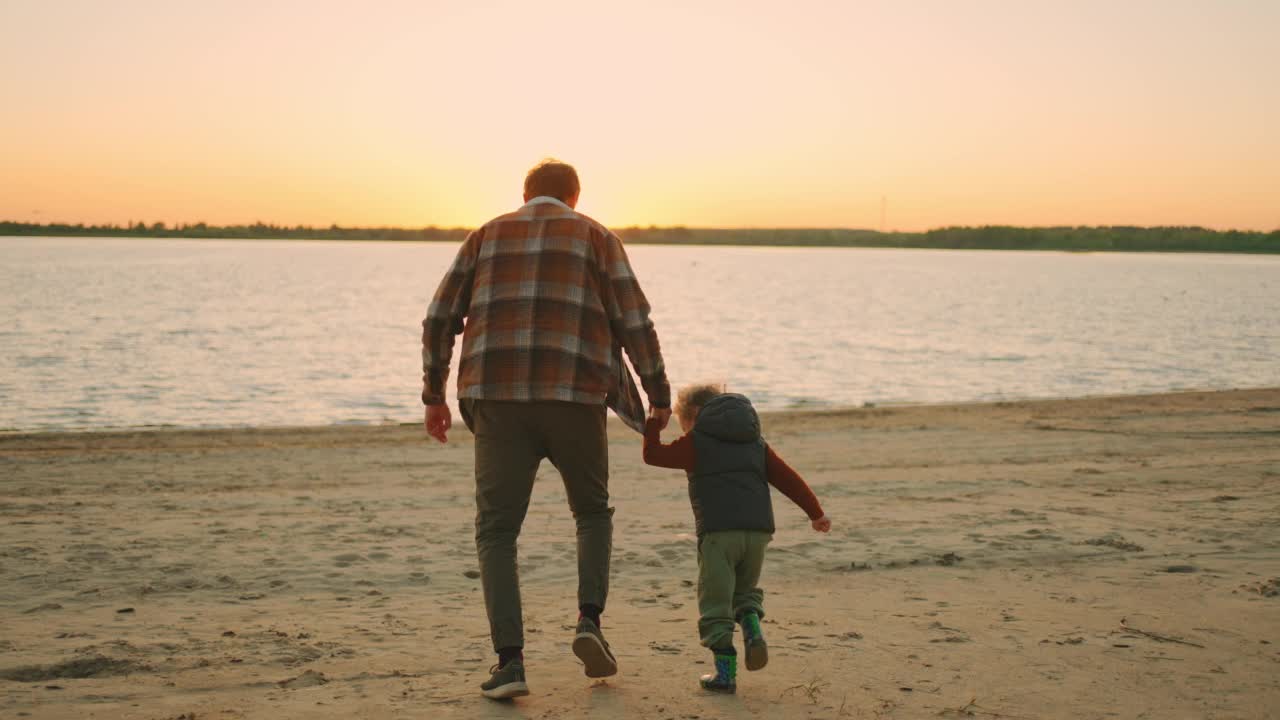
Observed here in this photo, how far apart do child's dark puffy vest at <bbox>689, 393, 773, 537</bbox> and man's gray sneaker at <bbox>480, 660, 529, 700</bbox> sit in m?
0.84

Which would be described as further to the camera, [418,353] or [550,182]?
[418,353]

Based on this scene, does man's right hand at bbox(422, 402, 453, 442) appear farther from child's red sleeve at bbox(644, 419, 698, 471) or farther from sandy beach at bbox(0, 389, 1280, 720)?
sandy beach at bbox(0, 389, 1280, 720)

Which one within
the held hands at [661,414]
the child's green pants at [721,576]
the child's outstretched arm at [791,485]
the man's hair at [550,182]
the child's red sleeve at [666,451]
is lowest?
the child's green pants at [721,576]

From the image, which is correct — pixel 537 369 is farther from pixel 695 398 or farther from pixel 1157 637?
pixel 1157 637

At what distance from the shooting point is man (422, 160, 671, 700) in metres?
4.03

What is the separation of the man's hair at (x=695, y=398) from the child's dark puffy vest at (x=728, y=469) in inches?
2.5

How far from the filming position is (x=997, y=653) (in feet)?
15.5

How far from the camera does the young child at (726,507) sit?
13.9 feet

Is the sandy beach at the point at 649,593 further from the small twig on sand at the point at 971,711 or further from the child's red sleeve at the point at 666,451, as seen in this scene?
the child's red sleeve at the point at 666,451

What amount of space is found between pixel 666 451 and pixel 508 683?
1013 millimetres

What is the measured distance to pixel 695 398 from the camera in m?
4.38

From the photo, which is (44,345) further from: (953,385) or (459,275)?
(459,275)

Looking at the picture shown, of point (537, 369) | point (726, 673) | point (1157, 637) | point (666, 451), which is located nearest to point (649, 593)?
point (726, 673)

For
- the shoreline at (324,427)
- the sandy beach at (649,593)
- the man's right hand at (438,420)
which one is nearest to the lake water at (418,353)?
the shoreline at (324,427)
